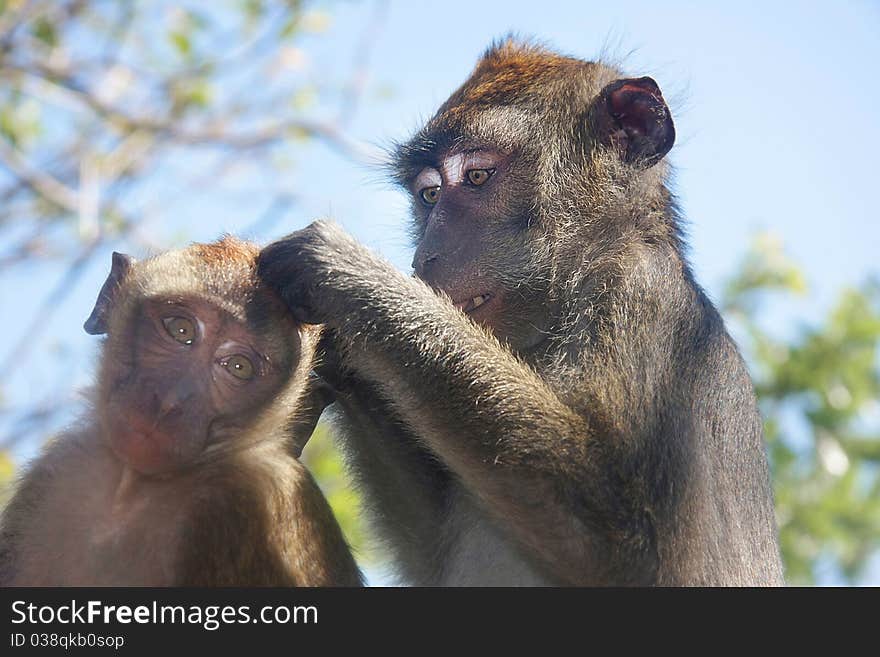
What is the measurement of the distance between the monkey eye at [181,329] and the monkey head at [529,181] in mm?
1357

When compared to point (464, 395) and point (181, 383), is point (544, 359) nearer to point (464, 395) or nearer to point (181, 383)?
point (464, 395)

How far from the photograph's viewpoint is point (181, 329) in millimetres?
4797

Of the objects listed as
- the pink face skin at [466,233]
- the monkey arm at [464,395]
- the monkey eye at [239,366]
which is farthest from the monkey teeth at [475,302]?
the monkey eye at [239,366]

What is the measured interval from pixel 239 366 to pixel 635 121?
268 centimetres

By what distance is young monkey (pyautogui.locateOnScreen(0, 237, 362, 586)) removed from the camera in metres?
4.61

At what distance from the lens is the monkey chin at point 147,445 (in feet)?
14.8

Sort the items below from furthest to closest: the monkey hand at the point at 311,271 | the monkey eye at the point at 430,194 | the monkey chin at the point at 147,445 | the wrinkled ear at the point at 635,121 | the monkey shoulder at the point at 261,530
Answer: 1. the monkey eye at the point at 430,194
2. the wrinkled ear at the point at 635,121
3. the monkey hand at the point at 311,271
4. the monkey shoulder at the point at 261,530
5. the monkey chin at the point at 147,445

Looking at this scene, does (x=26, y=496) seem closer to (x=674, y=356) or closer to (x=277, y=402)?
(x=277, y=402)

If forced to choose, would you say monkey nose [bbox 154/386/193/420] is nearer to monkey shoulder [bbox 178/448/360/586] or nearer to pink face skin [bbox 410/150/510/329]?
monkey shoulder [bbox 178/448/360/586]

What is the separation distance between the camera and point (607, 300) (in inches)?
213

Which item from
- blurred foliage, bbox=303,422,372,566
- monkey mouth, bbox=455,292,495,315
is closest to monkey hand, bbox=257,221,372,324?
monkey mouth, bbox=455,292,495,315

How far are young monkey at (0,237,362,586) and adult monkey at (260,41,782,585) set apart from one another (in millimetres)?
373

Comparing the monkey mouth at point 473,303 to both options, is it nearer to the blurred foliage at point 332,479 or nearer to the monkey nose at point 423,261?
the monkey nose at point 423,261

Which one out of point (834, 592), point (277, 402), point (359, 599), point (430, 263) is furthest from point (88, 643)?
point (834, 592)
